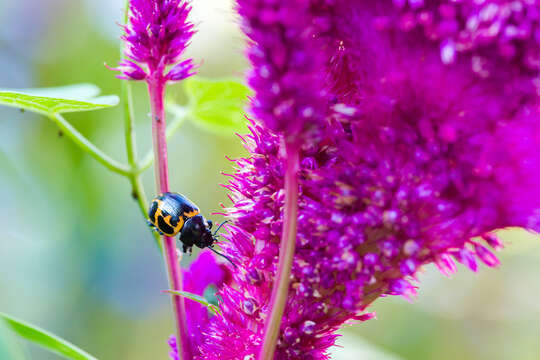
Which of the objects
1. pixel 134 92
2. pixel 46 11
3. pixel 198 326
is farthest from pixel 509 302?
pixel 46 11

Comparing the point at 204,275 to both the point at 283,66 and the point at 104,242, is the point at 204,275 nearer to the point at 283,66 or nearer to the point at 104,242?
the point at 283,66

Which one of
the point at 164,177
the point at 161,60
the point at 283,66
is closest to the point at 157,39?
the point at 161,60

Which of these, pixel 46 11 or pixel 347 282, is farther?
pixel 46 11

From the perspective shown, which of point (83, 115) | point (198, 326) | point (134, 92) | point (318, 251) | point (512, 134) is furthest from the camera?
point (134, 92)

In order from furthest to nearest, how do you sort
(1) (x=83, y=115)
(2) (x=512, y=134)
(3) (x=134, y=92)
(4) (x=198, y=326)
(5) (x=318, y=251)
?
(3) (x=134, y=92) < (1) (x=83, y=115) < (4) (x=198, y=326) < (5) (x=318, y=251) < (2) (x=512, y=134)

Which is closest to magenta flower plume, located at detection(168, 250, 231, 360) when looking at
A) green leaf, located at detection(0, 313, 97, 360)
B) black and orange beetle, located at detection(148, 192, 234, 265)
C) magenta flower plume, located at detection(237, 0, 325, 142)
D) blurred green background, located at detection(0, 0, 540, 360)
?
black and orange beetle, located at detection(148, 192, 234, 265)

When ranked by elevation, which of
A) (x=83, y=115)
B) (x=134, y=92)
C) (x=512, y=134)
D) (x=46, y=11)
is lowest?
(x=512, y=134)

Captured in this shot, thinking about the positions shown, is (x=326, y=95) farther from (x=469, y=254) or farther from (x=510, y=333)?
(x=510, y=333)
